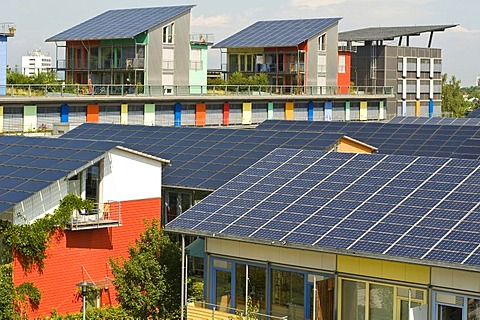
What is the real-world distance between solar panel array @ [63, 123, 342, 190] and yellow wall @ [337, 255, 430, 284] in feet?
43.1

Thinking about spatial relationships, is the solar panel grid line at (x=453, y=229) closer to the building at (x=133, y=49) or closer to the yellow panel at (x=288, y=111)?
the building at (x=133, y=49)

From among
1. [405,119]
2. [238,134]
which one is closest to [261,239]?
[238,134]

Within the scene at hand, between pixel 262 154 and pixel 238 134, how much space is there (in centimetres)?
397

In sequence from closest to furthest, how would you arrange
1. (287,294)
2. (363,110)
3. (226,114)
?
(287,294)
(226,114)
(363,110)

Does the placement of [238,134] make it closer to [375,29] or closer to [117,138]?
[117,138]

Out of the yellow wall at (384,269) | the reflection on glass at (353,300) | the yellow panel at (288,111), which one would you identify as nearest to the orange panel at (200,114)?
the yellow panel at (288,111)

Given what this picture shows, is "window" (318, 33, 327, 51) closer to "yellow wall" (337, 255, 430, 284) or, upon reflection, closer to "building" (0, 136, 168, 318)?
"building" (0, 136, 168, 318)

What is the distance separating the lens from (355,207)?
1043 inches

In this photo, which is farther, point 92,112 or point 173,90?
point 173,90

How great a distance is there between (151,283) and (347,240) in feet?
26.3

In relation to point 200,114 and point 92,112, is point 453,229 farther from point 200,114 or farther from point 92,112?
point 200,114

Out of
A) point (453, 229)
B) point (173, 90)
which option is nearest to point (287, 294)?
point (453, 229)

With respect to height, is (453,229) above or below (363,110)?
below

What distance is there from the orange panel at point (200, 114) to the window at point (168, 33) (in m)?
12.1
